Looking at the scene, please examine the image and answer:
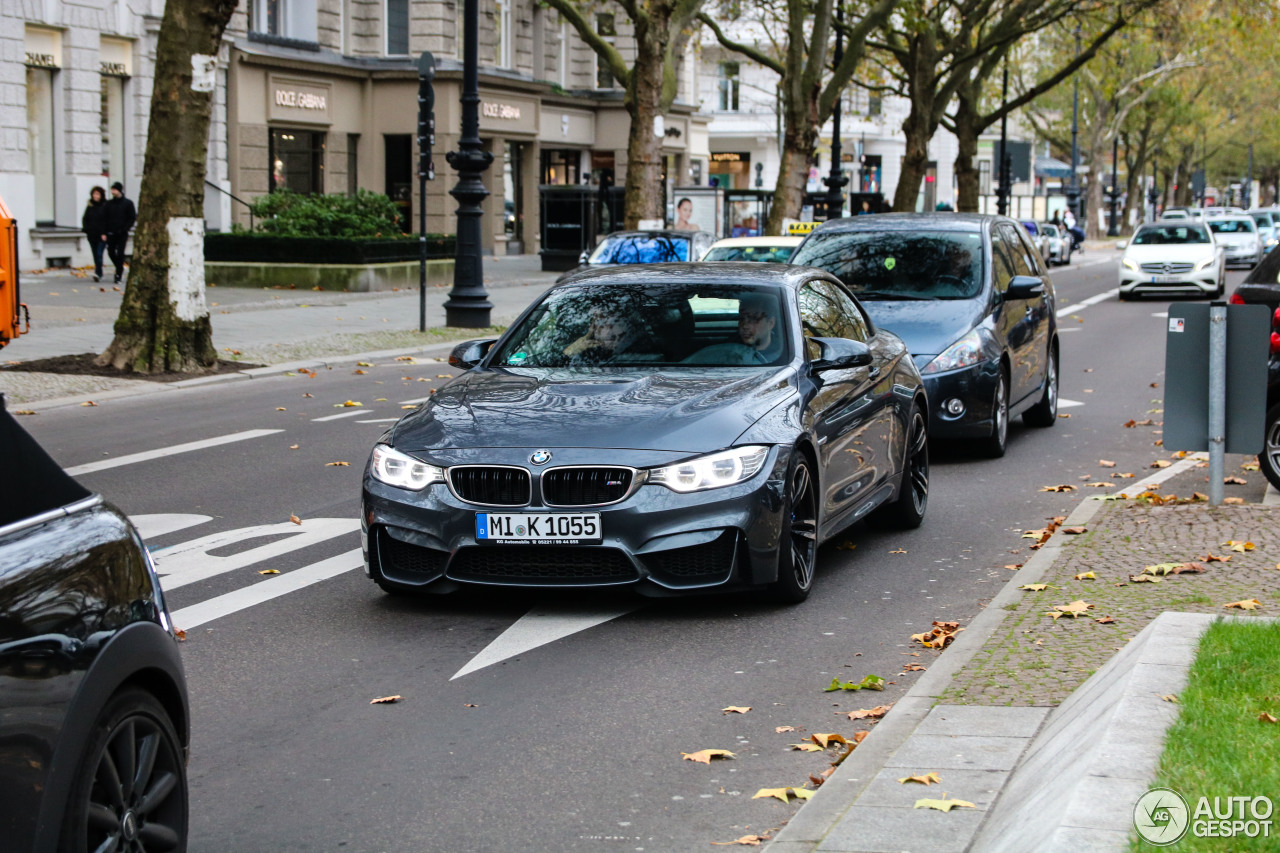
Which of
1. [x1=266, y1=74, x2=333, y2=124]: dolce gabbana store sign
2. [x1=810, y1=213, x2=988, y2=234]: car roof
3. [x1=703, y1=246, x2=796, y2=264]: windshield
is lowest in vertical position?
[x1=703, y1=246, x2=796, y2=264]: windshield

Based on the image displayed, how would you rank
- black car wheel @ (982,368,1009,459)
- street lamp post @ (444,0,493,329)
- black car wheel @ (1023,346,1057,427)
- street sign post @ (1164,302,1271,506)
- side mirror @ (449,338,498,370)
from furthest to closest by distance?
street lamp post @ (444,0,493,329)
black car wheel @ (1023,346,1057,427)
black car wheel @ (982,368,1009,459)
street sign post @ (1164,302,1271,506)
side mirror @ (449,338,498,370)

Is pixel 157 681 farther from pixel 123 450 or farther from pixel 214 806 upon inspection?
pixel 123 450

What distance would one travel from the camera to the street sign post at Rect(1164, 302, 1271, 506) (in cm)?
916

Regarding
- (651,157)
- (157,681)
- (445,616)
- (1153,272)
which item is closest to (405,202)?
(651,157)

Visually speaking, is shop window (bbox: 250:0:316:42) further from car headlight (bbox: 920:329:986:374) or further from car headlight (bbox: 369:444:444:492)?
car headlight (bbox: 369:444:444:492)

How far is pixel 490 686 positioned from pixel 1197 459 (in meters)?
7.49

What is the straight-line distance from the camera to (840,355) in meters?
8.38

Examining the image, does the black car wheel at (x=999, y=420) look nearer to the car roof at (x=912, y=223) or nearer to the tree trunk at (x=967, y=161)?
the car roof at (x=912, y=223)

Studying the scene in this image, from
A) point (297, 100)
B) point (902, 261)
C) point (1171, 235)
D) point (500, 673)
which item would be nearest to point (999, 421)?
point (902, 261)

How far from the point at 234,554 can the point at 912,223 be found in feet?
23.0

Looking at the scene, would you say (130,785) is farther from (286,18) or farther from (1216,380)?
(286,18)

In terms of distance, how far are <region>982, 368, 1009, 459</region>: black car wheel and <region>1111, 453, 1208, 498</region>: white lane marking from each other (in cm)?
125

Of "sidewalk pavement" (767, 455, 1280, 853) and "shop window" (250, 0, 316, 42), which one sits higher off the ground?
"shop window" (250, 0, 316, 42)

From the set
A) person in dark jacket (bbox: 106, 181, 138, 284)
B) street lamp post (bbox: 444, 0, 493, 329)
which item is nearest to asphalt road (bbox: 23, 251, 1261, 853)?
street lamp post (bbox: 444, 0, 493, 329)
